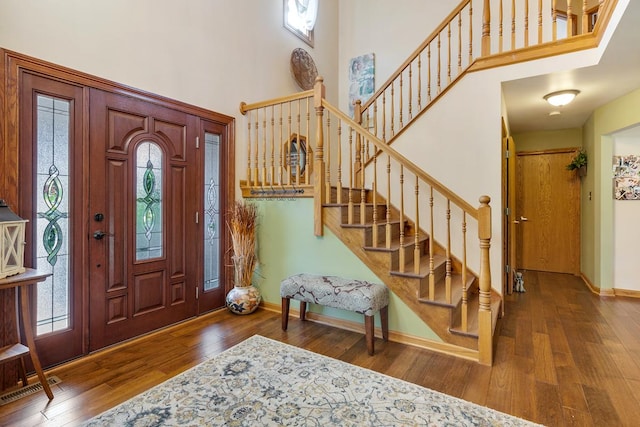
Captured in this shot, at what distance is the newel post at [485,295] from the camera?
2283 millimetres

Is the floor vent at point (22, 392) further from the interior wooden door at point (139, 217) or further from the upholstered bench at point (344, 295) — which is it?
the upholstered bench at point (344, 295)

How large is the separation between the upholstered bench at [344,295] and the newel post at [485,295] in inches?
28.5

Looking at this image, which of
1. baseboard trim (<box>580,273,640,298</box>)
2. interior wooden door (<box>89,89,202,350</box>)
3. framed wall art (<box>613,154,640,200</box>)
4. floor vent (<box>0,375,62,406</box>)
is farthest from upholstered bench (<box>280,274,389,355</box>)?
framed wall art (<box>613,154,640,200</box>)

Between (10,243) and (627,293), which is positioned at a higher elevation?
(10,243)

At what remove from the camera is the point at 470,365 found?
90.2 inches

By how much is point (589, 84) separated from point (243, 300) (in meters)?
4.22

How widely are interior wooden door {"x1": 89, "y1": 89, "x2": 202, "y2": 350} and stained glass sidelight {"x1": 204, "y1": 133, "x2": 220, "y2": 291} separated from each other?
0.15 meters

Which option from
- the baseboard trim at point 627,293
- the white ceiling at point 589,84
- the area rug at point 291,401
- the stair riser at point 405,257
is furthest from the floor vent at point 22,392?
the baseboard trim at point 627,293

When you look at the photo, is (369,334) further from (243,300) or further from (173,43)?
(173,43)

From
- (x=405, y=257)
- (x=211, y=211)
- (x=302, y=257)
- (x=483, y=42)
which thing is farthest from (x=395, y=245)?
(x=483, y=42)

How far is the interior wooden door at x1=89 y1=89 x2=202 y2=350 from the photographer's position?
8.13 feet

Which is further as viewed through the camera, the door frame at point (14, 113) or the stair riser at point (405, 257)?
the stair riser at point (405, 257)

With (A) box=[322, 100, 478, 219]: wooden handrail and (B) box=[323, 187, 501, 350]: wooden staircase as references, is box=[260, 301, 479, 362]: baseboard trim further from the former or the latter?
(A) box=[322, 100, 478, 219]: wooden handrail

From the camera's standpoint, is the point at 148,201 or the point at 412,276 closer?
the point at 412,276
